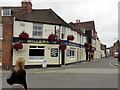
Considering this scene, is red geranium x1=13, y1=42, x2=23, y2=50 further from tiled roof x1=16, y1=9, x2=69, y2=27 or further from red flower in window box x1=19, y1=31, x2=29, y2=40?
tiled roof x1=16, y1=9, x2=69, y2=27

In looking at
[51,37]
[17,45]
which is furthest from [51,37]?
[17,45]

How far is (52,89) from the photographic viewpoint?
8.80m

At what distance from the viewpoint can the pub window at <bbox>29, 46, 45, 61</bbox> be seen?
2223 centimetres

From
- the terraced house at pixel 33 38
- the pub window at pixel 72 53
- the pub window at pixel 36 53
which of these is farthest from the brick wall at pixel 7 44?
the pub window at pixel 72 53

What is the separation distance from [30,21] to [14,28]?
221cm

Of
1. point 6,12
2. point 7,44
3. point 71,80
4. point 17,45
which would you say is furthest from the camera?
point 6,12

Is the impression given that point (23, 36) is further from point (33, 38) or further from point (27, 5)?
point (27, 5)

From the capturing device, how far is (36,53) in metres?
22.5

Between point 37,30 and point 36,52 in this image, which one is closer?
point 36,52

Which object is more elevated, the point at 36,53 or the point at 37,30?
the point at 37,30

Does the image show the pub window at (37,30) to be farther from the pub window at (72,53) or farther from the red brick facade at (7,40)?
the pub window at (72,53)

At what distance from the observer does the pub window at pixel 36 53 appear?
22.2 metres

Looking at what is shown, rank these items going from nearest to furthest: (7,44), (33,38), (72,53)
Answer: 1. (7,44)
2. (33,38)
3. (72,53)

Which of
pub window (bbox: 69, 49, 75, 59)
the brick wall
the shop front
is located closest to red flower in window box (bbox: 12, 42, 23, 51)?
the shop front
